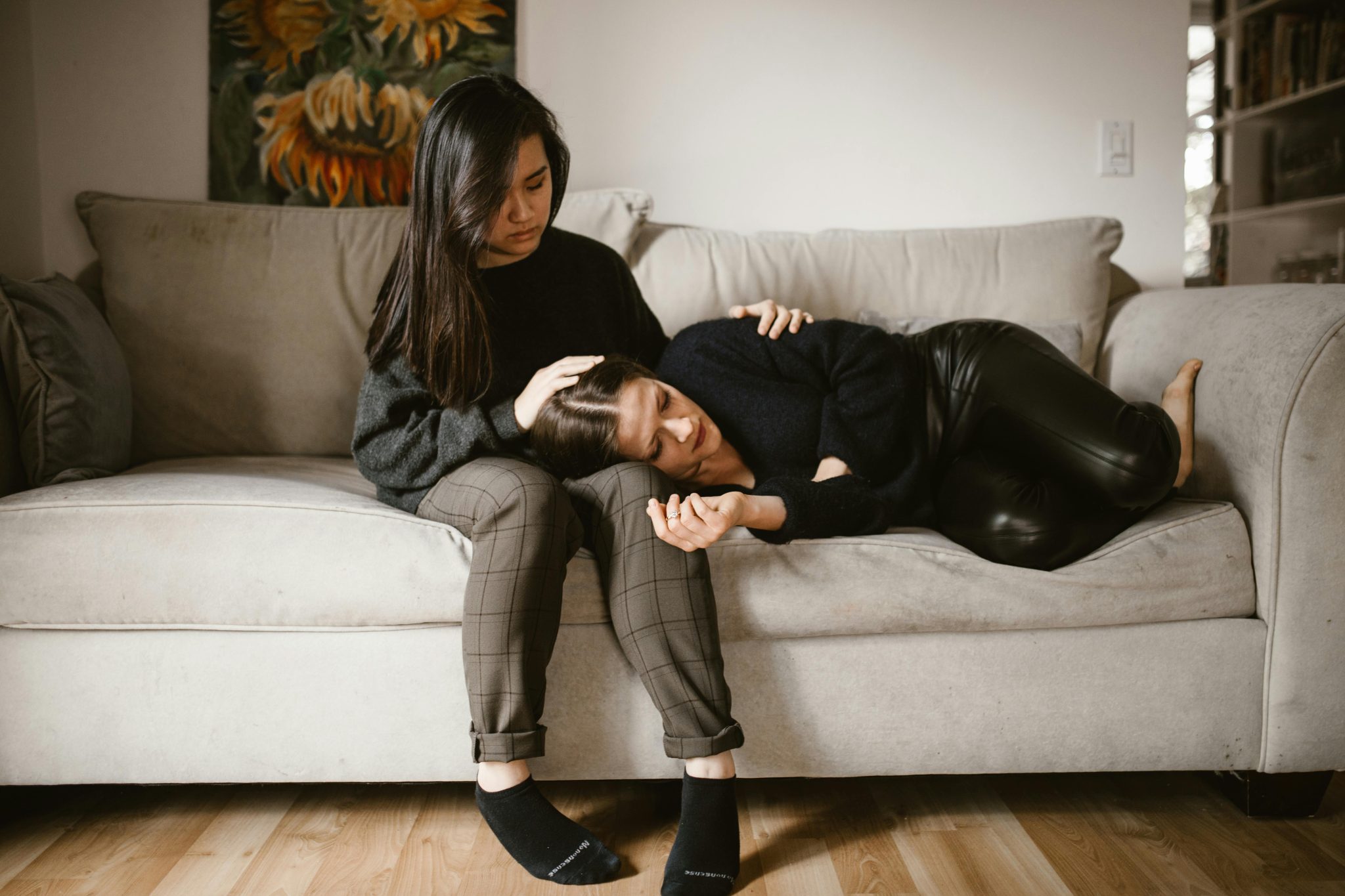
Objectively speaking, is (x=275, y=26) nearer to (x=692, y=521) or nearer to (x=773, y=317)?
(x=773, y=317)

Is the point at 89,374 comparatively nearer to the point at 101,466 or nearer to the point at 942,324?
the point at 101,466

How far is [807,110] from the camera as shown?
2045mm

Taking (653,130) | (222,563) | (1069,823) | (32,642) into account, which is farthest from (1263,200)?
(32,642)

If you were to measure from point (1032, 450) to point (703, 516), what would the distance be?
0.54 m

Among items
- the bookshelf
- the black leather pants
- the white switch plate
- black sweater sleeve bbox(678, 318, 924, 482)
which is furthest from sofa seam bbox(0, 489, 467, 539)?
the bookshelf

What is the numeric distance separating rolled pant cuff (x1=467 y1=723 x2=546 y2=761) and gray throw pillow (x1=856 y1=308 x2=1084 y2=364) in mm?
952

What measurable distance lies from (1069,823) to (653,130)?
63.4 inches

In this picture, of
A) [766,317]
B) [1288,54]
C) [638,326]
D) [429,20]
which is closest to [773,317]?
[766,317]

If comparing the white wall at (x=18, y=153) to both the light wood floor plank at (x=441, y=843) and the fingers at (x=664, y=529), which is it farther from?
the fingers at (x=664, y=529)

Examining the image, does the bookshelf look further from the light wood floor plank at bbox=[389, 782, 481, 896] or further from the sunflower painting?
the light wood floor plank at bbox=[389, 782, 481, 896]

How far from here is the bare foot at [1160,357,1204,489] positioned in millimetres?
1260

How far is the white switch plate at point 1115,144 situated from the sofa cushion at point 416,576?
1.22 meters

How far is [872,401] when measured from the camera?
135 cm

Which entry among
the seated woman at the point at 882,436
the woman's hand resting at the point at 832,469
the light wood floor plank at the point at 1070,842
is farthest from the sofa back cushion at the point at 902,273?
the light wood floor plank at the point at 1070,842
